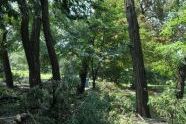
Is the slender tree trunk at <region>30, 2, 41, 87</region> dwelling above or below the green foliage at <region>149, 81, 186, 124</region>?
above

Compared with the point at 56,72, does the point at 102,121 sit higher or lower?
lower

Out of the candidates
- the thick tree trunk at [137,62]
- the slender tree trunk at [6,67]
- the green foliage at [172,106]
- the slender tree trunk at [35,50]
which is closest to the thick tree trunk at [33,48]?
the slender tree trunk at [35,50]

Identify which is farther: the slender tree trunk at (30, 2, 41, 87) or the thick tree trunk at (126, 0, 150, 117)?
the slender tree trunk at (30, 2, 41, 87)

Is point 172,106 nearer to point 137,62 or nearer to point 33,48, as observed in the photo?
point 137,62

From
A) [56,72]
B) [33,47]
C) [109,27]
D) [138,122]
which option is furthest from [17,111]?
[109,27]

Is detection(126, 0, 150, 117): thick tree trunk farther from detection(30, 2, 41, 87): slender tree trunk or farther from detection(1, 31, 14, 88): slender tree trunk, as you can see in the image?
detection(1, 31, 14, 88): slender tree trunk

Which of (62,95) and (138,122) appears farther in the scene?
(138,122)

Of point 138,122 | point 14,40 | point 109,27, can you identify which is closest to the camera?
point 138,122

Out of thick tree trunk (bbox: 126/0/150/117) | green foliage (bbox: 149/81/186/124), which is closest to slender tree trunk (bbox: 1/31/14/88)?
thick tree trunk (bbox: 126/0/150/117)

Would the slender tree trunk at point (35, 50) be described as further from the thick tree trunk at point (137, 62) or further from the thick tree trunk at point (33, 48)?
the thick tree trunk at point (137, 62)

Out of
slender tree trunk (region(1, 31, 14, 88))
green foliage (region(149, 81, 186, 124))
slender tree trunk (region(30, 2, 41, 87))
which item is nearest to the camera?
green foliage (region(149, 81, 186, 124))

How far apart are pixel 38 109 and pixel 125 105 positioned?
4.11m

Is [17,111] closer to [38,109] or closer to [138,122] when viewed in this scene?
[38,109]

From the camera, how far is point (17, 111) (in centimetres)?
1020
